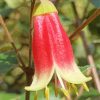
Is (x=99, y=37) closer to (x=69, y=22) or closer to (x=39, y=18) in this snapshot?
(x=69, y=22)

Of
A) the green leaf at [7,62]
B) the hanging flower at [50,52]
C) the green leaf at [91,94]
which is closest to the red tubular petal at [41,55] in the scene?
the hanging flower at [50,52]

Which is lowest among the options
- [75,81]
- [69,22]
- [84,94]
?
[69,22]

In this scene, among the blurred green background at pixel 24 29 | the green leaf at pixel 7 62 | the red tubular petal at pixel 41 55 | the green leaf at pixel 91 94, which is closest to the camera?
the red tubular petal at pixel 41 55

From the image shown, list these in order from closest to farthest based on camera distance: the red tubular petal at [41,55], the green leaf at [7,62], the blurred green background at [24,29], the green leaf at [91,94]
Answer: the red tubular petal at [41,55] → the green leaf at [7,62] → the green leaf at [91,94] → the blurred green background at [24,29]

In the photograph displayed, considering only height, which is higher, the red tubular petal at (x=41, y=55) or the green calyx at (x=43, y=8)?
the green calyx at (x=43, y=8)

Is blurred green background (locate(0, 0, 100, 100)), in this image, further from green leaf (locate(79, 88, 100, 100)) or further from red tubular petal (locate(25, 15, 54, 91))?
red tubular petal (locate(25, 15, 54, 91))

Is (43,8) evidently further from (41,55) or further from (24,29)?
(24,29)

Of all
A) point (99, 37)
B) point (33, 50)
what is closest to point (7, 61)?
point (33, 50)

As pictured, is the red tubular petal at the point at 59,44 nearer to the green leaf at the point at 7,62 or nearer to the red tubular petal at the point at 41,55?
the red tubular petal at the point at 41,55
